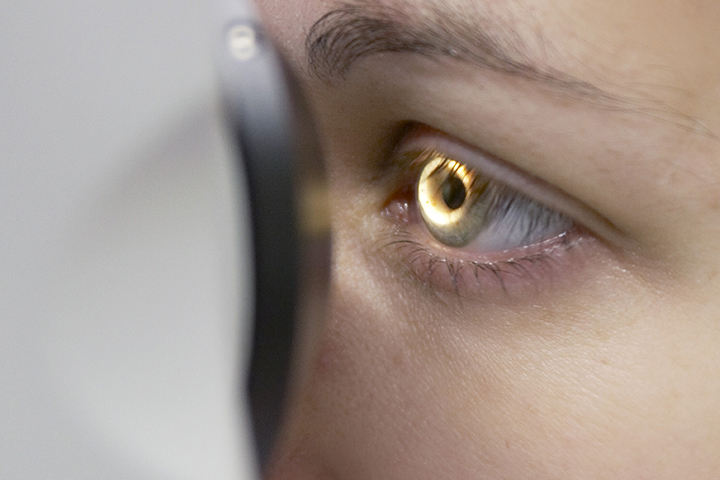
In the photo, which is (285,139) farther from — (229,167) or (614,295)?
(614,295)

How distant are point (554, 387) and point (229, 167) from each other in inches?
9.2

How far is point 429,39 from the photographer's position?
370 mm

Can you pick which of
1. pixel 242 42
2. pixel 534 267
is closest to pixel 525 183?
pixel 534 267

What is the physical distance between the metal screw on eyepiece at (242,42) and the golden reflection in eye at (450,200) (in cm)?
19

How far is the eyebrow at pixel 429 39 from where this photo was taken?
349 mm

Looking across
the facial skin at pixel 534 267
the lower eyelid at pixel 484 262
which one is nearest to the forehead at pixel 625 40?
the facial skin at pixel 534 267

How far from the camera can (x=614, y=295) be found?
1.32ft

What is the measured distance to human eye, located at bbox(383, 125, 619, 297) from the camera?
1.39 ft

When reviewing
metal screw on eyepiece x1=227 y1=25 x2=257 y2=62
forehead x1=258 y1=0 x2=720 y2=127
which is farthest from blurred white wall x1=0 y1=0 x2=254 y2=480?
forehead x1=258 y1=0 x2=720 y2=127

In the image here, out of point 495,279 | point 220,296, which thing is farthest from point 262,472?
point 495,279

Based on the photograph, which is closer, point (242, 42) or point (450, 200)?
point (242, 42)

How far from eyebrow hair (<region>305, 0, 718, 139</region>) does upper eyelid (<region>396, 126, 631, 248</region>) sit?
0.23 ft

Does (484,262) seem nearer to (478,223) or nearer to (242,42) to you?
(478,223)

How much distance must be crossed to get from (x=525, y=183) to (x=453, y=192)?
0.08m
